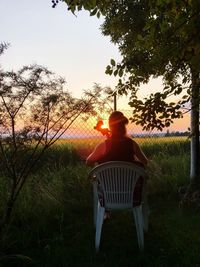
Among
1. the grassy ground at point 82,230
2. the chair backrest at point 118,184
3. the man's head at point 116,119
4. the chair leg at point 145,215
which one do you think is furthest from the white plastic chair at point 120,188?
the man's head at point 116,119

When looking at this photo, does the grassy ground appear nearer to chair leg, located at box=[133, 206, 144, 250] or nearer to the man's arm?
chair leg, located at box=[133, 206, 144, 250]

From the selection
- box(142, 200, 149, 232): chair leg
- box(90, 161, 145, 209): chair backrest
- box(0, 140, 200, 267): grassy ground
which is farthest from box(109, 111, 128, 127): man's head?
box(0, 140, 200, 267): grassy ground

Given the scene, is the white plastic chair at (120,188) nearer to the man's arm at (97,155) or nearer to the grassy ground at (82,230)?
the grassy ground at (82,230)

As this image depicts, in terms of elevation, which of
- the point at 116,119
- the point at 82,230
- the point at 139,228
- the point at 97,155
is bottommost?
the point at 82,230

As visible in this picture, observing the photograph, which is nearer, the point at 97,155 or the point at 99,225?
the point at 99,225

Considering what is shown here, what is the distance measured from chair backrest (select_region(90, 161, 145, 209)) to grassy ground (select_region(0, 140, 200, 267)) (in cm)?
53

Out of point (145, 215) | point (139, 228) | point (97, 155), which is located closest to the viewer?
point (139, 228)

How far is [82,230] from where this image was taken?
246 inches

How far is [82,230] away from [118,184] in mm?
1074

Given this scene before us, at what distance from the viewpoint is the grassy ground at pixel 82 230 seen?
525 cm

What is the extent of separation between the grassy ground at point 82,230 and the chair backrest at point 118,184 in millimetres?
534

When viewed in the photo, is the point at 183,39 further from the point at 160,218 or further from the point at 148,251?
the point at 160,218

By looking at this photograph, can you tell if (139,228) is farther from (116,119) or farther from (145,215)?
(116,119)

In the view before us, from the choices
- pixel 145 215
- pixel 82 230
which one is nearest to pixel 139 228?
pixel 145 215
